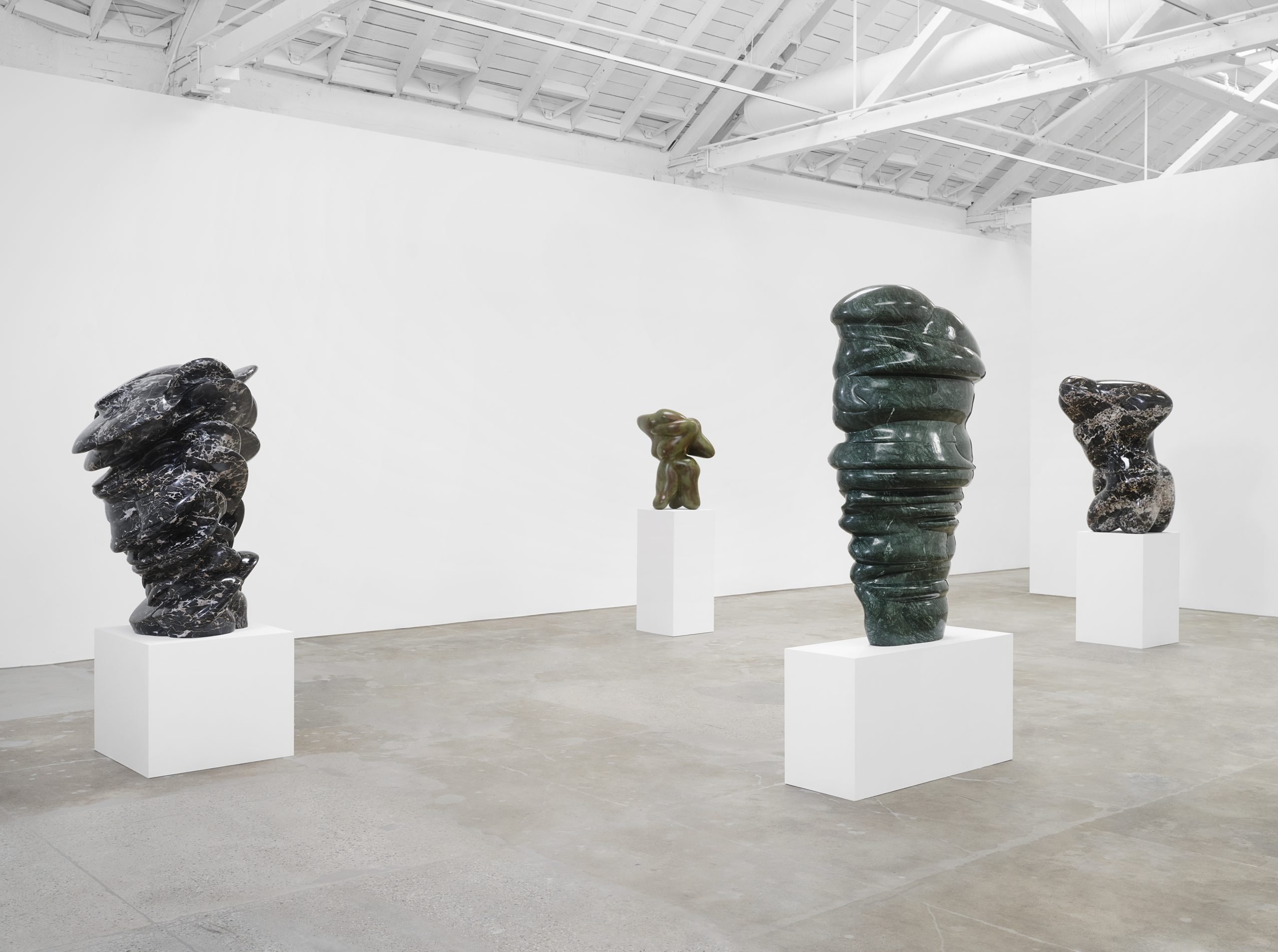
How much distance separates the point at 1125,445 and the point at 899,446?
4064 millimetres

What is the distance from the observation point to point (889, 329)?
4.06 metres

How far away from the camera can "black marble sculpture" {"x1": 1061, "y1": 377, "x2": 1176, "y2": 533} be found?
291 inches

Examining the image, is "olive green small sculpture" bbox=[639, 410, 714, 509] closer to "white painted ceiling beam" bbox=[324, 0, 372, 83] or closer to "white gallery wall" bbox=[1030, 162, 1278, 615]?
"white painted ceiling beam" bbox=[324, 0, 372, 83]

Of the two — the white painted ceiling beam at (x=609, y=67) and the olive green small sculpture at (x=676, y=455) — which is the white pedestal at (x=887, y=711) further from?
the white painted ceiling beam at (x=609, y=67)

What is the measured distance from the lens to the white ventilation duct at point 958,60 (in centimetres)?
773

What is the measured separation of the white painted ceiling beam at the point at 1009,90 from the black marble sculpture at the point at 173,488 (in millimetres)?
6008

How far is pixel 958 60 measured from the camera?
894 centimetres

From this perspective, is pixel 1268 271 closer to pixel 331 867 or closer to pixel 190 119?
pixel 190 119

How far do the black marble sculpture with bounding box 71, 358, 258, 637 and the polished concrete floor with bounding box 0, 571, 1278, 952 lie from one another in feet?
2.11

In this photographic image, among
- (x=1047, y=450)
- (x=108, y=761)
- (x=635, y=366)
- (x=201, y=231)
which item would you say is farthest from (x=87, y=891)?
(x=1047, y=450)

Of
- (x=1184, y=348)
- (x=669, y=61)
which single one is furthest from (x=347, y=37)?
(x=1184, y=348)

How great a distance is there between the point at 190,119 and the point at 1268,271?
25.3ft

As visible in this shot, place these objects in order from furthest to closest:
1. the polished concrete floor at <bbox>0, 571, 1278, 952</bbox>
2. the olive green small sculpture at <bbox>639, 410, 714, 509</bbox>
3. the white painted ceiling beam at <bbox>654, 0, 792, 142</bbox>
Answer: the white painted ceiling beam at <bbox>654, 0, 792, 142</bbox>, the olive green small sculpture at <bbox>639, 410, 714, 509</bbox>, the polished concrete floor at <bbox>0, 571, 1278, 952</bbox>

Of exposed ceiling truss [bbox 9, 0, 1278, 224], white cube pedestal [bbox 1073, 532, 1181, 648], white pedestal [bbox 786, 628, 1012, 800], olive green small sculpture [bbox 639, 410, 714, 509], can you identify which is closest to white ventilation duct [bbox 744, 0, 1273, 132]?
exposed ceiling truss [bbox 9, 0, 1278, 224]
